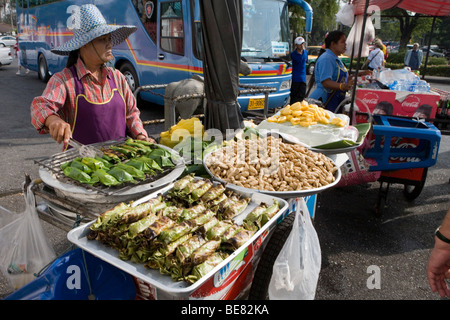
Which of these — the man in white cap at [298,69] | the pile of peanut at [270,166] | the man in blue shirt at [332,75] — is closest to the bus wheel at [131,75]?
the man in white cap at [298,69]

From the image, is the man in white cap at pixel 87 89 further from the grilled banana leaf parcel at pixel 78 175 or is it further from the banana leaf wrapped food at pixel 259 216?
the banana leaf wrapped food at pixel 259 216

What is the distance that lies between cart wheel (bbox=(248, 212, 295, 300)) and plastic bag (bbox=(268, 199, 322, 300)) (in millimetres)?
32

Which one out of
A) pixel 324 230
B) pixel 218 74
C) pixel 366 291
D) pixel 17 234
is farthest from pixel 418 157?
pixel 17 234

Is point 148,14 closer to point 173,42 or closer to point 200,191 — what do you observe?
point 173,42

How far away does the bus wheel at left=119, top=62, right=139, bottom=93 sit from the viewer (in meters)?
9.20

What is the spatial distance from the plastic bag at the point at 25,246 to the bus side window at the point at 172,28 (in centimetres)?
643

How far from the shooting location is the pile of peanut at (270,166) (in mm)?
2152

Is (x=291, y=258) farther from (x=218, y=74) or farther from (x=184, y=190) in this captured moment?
(x=218, y=74)

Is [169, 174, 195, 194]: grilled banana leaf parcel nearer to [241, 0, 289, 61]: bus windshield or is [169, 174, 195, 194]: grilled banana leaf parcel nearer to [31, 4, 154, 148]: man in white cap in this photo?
[31, 4, 154, 148]: man in white cap

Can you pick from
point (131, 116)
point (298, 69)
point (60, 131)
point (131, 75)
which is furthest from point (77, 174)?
point (131, 75)

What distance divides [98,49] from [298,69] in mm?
7271

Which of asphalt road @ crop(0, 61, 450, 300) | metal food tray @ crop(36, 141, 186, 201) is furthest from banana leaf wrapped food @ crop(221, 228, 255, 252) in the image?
asphalt road @ crop(0, 61, 450, 300)

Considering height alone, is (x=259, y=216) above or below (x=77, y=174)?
below

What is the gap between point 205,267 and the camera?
137cm
